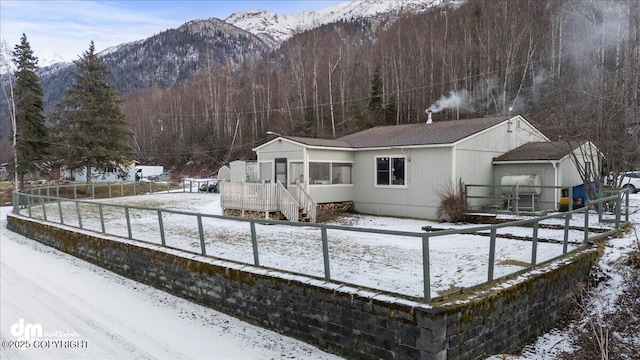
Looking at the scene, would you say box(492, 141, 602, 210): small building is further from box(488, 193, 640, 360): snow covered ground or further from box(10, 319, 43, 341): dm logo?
box(10, 319, 43, 341): dm logo

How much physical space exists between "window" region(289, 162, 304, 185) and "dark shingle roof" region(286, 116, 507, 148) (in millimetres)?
922

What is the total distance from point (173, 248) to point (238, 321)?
8.76ft

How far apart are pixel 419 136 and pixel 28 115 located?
106 ft

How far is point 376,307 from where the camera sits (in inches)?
197

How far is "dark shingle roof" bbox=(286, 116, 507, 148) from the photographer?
48.2 feet

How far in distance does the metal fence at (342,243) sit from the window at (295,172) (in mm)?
6406

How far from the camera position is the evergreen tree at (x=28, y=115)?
104 feet

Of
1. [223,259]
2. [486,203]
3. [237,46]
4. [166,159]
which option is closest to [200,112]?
[166,159]

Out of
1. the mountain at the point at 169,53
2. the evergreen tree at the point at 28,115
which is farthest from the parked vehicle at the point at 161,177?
the mountain at the point at 169,53

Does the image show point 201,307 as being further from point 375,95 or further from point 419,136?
point 375,95

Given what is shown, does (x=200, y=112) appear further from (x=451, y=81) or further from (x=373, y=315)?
(x=373, y=315)

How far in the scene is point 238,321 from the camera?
6.63 meters

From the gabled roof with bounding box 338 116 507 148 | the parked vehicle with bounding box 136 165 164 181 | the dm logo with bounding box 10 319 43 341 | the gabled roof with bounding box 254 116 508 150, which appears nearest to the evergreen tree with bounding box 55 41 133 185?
the parked vehicle with bounding box 136 165 164 181

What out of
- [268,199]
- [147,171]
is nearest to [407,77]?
[268,199]
